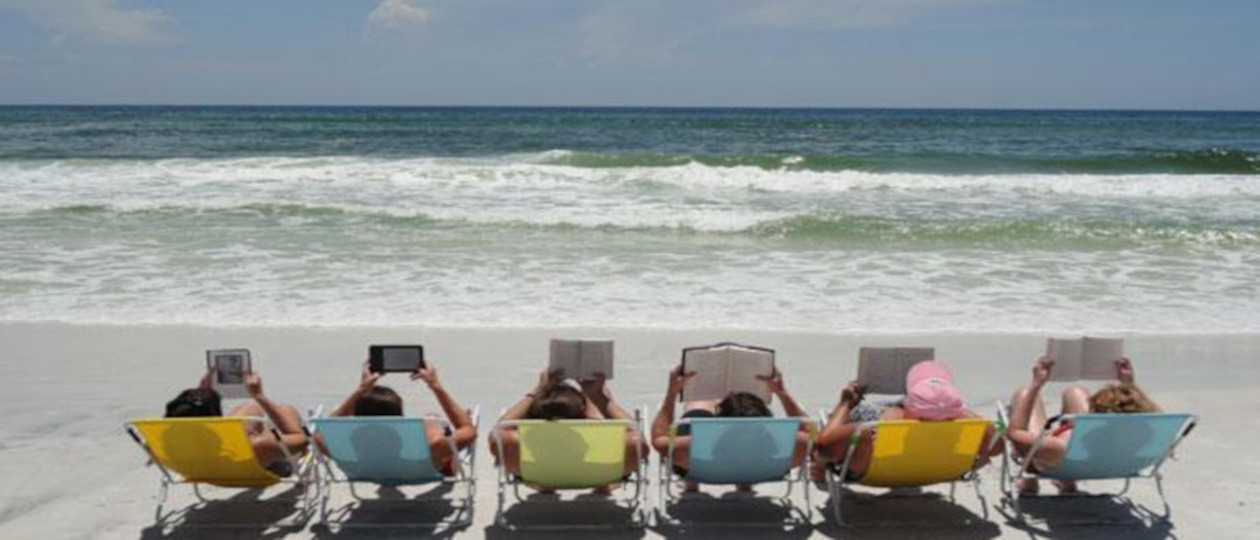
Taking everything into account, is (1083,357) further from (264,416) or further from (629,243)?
(629,243)

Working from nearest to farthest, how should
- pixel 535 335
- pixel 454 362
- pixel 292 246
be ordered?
pixel 454 362
pixel 535 335
pixel 292 246

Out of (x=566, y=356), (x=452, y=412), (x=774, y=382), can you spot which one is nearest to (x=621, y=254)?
(x=566, y=356)

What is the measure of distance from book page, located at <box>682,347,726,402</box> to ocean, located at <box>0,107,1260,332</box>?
385cm

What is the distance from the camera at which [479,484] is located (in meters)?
5.40

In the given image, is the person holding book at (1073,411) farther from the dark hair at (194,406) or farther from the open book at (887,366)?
the dark hair at (194,406)

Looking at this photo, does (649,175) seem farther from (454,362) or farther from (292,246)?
(454,362)

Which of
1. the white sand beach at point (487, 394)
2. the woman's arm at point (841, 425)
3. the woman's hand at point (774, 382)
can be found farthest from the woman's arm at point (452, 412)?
the woman's arm at point (841, 425)

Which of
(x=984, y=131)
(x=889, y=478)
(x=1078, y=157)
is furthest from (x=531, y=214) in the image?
(x=984, y=131)

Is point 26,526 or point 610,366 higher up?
point 610,366

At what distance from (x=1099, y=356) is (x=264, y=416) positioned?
Result: 382cm

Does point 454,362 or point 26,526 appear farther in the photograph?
point 454,362

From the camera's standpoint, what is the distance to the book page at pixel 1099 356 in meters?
4.96

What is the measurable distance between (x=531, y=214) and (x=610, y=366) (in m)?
12.4

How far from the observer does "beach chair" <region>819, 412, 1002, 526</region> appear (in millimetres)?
4414
